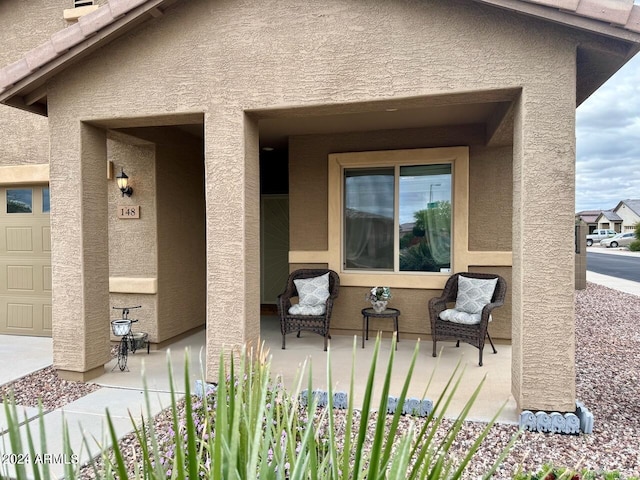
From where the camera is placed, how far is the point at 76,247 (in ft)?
16.1

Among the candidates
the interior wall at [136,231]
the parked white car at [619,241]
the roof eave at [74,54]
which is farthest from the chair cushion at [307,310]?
the parked white car at [619,241]

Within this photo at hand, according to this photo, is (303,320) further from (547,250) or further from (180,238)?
(547,250)

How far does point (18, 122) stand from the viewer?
22.9 ft

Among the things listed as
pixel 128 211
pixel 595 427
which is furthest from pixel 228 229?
pixel 595 427

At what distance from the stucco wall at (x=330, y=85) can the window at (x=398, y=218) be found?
2.79 metres

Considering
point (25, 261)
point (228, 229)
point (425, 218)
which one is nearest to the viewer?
point (228, 229)

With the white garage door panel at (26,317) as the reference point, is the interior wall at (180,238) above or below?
above

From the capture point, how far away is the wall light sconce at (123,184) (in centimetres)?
621

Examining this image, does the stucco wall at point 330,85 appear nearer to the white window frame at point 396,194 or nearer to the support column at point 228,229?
the support column at point 228,229

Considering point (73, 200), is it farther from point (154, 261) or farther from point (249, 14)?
point (249, 14)

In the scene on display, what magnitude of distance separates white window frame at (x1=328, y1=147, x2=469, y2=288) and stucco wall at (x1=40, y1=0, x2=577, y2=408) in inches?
98.2

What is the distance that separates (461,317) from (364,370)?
146cm

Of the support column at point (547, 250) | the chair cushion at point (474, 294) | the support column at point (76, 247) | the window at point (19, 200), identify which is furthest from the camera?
the window at point (19, 200)

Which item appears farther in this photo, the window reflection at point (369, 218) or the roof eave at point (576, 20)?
the window reflection at point (369, 218)
